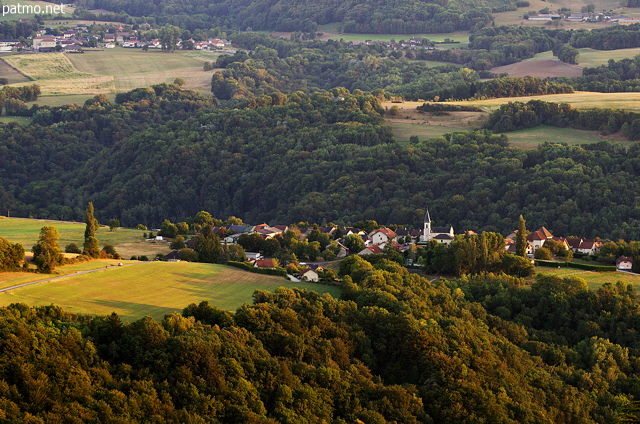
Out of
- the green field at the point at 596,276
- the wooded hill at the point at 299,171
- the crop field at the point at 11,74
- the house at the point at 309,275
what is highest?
the crop field at the point at 11,74

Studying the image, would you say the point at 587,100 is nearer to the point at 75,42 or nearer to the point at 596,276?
the point at 596,276

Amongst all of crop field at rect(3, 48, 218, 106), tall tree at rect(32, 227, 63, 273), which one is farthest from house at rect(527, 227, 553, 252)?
crop field at rect(3, 48, 218, 106)

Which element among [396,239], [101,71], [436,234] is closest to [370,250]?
[396,239]

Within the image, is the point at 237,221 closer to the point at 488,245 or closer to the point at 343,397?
the point at 488,245

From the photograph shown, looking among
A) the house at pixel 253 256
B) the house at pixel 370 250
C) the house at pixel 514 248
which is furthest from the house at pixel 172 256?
the house at pixel 514 248

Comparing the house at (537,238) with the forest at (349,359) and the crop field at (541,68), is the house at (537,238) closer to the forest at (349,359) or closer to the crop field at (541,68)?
the forest at (349,359)

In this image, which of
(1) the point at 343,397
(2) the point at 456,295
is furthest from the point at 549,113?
(1) the point at 343,397
